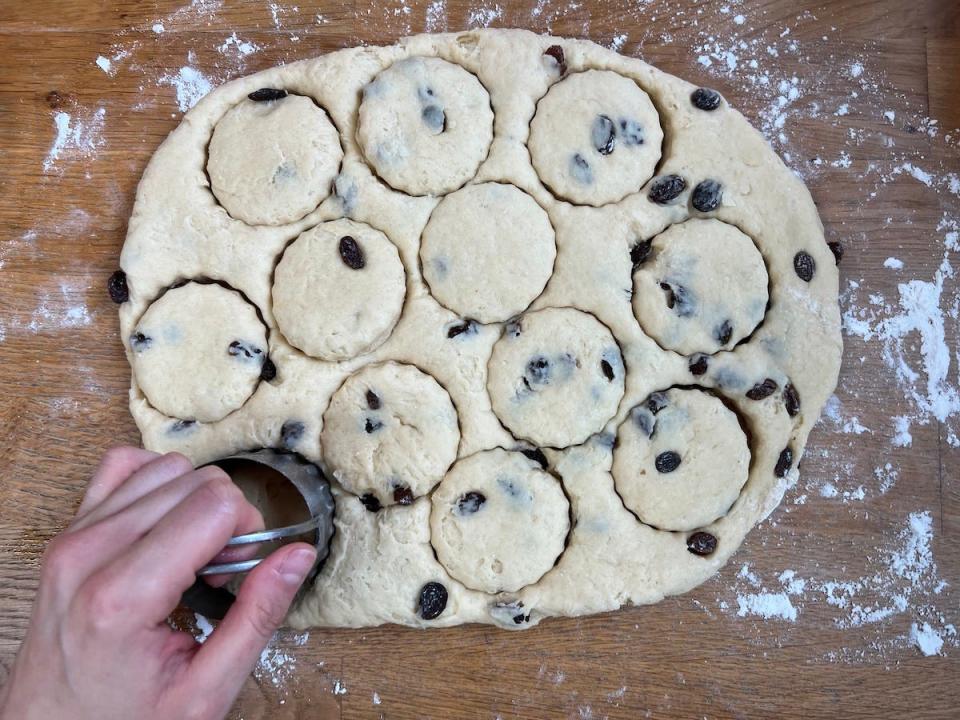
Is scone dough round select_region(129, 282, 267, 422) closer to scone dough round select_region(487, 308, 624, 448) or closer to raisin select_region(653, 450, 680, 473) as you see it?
scone dough round select_region(487, 308, 624, 448)

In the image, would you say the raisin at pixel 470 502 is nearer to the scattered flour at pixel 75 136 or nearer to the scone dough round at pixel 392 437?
the scone dough round at pixel 392 437

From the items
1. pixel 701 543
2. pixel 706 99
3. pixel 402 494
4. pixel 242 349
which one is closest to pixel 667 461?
pixel 701 543

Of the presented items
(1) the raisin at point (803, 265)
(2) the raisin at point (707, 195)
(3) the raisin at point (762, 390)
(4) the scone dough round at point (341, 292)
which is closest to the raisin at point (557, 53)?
(2) the raisin at point (707, 195)

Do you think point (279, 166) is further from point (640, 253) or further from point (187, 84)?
point (640, 253)

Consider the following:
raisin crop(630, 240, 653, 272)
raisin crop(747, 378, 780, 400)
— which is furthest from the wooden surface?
raisin crop(630, 240, 653, 272)

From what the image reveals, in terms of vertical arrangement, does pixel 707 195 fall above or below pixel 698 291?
above

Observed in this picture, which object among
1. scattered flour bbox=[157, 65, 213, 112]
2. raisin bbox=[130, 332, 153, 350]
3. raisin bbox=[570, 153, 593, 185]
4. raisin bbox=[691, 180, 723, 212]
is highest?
scattered flour bbox=[157, 65, 213, 112]
